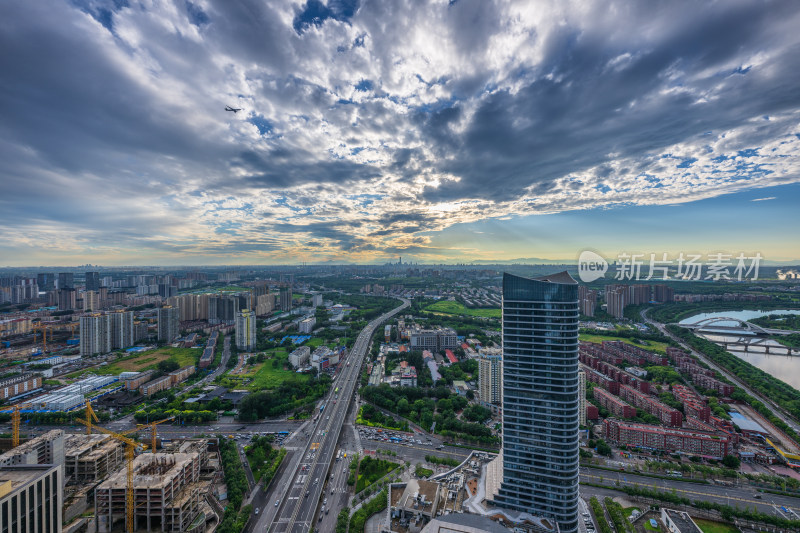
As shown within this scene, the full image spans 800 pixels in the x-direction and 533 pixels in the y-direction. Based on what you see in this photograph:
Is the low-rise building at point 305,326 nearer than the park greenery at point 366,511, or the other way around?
the park greenery at point 366,511

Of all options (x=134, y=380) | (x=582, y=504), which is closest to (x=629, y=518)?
(x=582, y=504)

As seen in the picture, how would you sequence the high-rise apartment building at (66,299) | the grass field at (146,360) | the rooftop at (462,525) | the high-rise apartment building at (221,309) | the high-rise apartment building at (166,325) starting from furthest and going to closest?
the high-rise apartment building at (66,299), the high-rise apartment building at (221,309), the high-rise apartment building at (166,325), the grass field at (146,360), the rooftop at (462,525)

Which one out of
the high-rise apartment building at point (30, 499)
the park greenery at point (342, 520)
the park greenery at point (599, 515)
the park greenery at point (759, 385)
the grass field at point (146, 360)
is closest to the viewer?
the high-rise apartment building at point (30, 499)

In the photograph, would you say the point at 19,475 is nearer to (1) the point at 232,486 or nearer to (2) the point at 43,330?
(1) the point at 232,486

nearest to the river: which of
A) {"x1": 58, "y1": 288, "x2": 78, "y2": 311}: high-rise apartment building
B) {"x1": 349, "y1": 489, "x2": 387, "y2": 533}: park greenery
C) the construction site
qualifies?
{"x1": 349, "y1": 489, "x2": 387, "y2": 533}: park greenery

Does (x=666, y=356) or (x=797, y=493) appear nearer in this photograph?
(x=797, y=493)

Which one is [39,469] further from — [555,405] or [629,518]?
[629,518]

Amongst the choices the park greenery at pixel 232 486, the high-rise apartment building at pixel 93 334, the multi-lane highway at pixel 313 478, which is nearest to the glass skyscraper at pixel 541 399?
the multi-lane highway at pixel 313 478

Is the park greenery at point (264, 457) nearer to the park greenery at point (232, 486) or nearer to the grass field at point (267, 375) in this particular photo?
the park greenery at point (232, 486)
